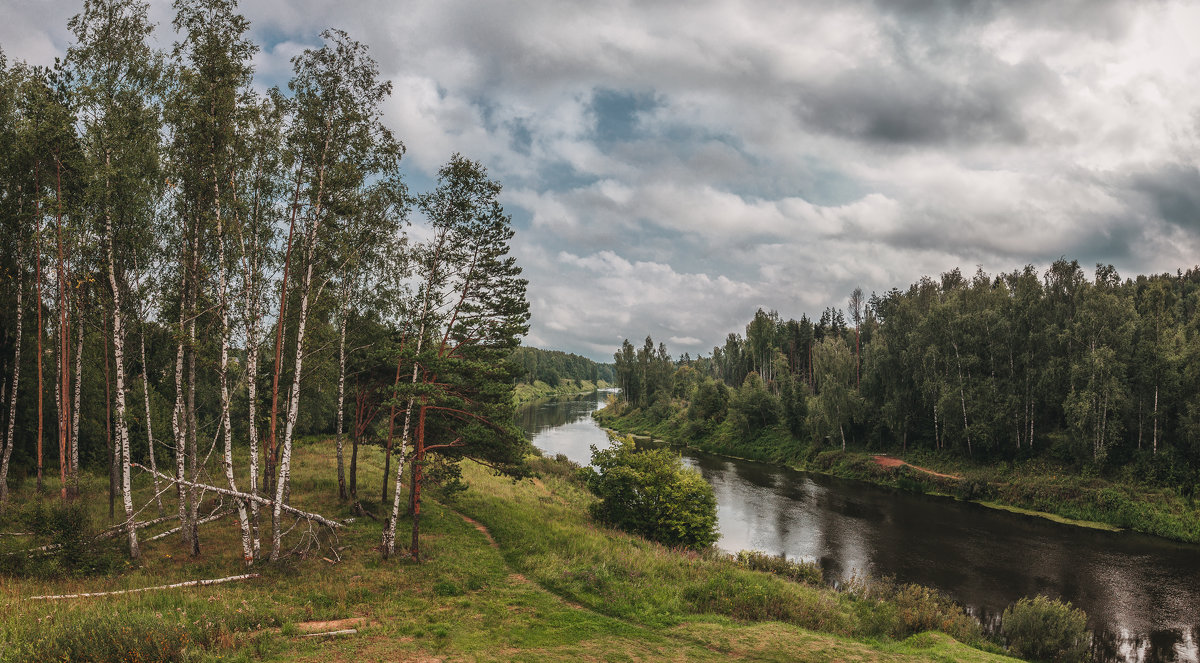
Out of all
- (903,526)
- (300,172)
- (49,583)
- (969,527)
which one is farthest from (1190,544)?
(49,583)

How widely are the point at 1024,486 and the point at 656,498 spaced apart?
3441 centimetres

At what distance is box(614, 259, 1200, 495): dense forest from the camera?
40.3m

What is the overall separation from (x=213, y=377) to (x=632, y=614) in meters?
35.7

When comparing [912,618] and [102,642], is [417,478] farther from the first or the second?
[912,618]

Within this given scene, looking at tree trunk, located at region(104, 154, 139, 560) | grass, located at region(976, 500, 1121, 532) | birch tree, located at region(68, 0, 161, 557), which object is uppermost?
birch tree, located at region(68, 0, 161, 557)

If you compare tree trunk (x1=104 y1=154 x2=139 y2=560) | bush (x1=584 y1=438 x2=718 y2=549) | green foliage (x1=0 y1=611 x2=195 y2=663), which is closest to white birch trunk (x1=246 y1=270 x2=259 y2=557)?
tree trunk (x1=104 y1=154 x2=139 y2=560)

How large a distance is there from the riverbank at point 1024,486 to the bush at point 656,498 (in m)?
30.1

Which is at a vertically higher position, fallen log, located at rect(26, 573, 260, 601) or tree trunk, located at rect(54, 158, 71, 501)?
tree trunk, located at rect(54, 158, 71, 501)

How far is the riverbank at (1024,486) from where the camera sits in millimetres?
35906

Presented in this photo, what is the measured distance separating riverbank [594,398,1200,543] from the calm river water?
1893 mm

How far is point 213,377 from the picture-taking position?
37.7 metres

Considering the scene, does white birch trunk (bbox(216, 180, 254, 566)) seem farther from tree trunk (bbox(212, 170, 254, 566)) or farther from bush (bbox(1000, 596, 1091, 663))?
bush (bbox(1000, 596, 1091, 663))

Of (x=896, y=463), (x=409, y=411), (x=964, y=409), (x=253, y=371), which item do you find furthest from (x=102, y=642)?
(x=896, y=463)

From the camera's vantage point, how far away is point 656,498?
89.7 feet
